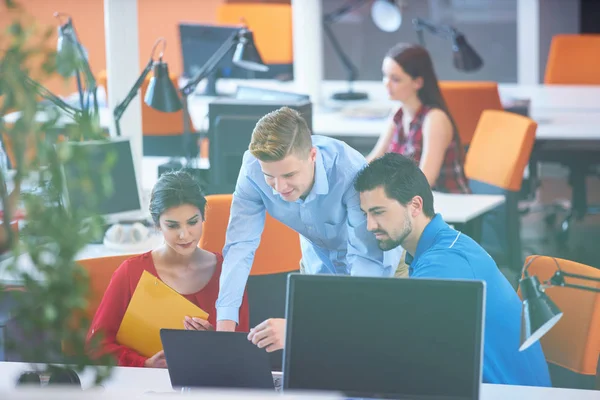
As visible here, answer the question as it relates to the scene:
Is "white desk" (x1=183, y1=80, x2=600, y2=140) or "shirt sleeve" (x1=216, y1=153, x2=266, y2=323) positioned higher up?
"white desk" (x1=183, y1=80, x2=600, y2=140)

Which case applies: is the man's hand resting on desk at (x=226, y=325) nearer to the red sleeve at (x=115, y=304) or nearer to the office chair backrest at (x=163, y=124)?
the red sleeve at (x=115, y=304)

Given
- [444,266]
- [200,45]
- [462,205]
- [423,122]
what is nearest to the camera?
[444,266]

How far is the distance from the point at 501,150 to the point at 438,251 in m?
2.05

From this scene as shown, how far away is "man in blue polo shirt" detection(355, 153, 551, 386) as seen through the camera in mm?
2027

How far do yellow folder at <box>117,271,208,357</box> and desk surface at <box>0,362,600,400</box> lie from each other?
15cm

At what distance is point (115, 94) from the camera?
3.62 meters

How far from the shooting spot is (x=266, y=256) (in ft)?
9.68

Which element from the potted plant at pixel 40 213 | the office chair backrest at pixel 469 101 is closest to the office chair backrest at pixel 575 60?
the office chair backrest at pixel 469 101

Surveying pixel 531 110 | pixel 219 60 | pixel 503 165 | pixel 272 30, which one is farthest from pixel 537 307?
pixel 272 30

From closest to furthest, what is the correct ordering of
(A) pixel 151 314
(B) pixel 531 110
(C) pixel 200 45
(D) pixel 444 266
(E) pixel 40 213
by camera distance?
(E) pixel 40 213, (D) pixel 444 266, (A) pixel 151 314, (B) pixel 531 110, (C) pixel 200 45

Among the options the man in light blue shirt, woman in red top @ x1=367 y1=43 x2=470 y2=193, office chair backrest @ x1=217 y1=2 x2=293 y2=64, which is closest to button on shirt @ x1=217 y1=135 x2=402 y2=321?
the man in light blue shirt

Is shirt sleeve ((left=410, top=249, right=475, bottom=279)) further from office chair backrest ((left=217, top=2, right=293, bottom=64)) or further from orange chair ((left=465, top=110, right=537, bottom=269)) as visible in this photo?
office chair backrest ((left=217, top=2, right=293, bottom=64))

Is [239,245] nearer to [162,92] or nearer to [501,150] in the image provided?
[162,92]

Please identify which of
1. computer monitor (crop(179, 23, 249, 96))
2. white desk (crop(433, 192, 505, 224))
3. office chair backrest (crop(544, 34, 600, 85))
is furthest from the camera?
office chair backrest (crop(544, 34, 600, 85))
